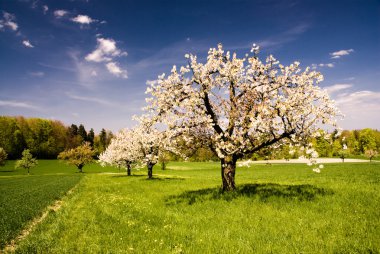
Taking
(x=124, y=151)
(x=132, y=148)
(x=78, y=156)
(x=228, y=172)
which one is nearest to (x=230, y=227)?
(x=228, y=172)

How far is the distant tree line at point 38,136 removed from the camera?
134 metres

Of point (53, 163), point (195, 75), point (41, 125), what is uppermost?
point (41, 125)

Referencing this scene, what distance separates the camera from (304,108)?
16281 millimetres

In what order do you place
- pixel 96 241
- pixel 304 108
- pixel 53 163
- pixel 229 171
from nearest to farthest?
1. pixel 96 241
2. pixel 304 108
3. pixel 229 171
4. pixel 53 163

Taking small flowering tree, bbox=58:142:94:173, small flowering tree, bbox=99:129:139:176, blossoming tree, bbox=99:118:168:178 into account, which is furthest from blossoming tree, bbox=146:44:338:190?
small flowering tree, bbox=58:142:94:173

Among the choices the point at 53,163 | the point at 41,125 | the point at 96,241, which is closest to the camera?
the point at 96,241

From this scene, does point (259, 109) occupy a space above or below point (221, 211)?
above

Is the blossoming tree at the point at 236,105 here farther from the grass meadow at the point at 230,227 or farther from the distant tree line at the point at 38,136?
the distant tree line at the point at 38,136

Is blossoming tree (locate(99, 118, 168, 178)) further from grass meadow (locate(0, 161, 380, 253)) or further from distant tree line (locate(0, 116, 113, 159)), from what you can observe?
distant tree line (locate(0, 116, 113, 159))

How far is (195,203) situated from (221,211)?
2.63 metres

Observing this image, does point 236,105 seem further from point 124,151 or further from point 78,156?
point 78,156

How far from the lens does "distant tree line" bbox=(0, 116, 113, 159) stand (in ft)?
439

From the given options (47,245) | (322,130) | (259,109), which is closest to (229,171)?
(259,109)

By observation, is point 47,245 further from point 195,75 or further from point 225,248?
point 195,75
